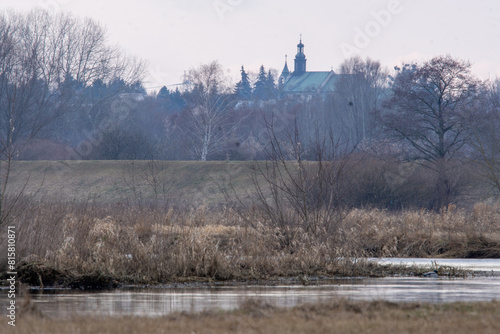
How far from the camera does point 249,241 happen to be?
→ 58.6 ft

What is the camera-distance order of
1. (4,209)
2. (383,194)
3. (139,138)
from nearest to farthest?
(4,209)
(383,194)
(139,138)

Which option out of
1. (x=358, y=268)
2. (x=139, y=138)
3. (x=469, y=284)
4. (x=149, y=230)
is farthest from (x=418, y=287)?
(x=139, y=138)

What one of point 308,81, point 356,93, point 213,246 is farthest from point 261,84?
point 213,246

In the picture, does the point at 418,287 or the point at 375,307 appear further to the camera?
the point at 418,287

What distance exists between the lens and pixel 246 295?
41.1 ft

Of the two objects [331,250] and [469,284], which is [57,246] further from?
[469,284]

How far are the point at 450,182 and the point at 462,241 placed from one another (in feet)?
60.4

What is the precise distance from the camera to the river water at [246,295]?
10.7 metres

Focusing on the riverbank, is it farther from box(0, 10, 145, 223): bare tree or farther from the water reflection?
box(0, 10, 145, 223): bare tree

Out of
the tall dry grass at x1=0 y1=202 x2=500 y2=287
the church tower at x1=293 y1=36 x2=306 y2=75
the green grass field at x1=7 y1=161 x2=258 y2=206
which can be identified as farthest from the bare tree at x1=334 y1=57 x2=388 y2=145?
the church tower at x1=293 y1=36 x2=306 y2=75

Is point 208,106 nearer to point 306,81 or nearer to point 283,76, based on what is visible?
point 306,81

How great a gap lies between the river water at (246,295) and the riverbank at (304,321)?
944 mm

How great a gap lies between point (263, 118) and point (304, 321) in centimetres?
3950

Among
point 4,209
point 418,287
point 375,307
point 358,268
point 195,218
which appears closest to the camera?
point 375,307
